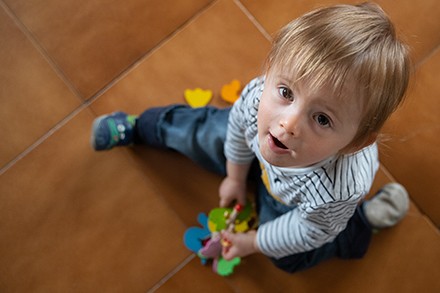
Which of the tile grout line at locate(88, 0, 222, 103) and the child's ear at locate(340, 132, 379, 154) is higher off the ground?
the tile grout line at locate(88, 0, 222, 103)

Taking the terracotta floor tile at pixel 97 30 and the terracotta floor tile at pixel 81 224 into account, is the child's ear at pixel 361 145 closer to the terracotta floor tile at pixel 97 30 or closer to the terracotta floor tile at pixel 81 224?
the terracotta floor tile at pixel 81 224

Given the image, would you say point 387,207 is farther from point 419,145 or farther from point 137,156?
point 137,156

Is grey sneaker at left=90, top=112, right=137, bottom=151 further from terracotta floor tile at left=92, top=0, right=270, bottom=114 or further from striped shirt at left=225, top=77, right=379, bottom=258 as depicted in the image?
striped shirt at left=225, top=77, right=379, bottom=258

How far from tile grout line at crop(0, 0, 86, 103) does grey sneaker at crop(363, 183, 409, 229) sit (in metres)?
0.63

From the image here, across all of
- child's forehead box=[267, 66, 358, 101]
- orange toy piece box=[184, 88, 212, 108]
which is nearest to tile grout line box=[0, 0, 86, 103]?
orange toy piece box=[184, 88, 212, 108]

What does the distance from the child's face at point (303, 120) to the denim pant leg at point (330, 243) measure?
301 mm

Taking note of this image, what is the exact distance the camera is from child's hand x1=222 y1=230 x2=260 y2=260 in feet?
2.89

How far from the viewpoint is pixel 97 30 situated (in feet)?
3.31

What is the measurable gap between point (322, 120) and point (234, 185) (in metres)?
0.40

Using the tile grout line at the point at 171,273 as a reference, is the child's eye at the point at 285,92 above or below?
above

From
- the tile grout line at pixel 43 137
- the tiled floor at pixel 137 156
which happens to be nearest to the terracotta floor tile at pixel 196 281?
the tiled floor at pixel 137 156

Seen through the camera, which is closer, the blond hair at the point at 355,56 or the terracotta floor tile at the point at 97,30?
the blond hair at the point at 355,56

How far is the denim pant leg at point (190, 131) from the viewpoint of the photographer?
2.92 feet

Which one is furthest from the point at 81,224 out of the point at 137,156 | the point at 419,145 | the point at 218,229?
the point at 419,145
